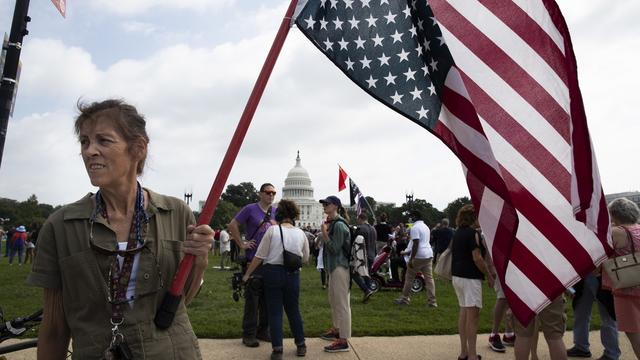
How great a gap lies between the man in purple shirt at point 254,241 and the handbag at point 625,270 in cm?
424

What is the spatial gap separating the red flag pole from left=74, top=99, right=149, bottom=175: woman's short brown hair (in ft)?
1.33

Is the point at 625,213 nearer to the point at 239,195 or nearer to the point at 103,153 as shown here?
the point at 103,153

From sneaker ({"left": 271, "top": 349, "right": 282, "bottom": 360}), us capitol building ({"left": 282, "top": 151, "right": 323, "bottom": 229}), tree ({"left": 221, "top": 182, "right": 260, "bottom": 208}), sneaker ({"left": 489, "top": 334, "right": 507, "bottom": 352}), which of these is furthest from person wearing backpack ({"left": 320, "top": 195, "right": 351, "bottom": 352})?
us capitol building ({"left": 282, "top": 151, "right": 323, "bottom": 229})

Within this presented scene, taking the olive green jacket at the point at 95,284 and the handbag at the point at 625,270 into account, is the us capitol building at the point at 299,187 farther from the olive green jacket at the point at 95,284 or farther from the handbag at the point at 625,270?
the olive green jacket at the point at 95,284

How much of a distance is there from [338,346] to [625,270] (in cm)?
352

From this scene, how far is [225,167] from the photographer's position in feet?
7.36

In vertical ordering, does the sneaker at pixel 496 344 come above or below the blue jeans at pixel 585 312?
below

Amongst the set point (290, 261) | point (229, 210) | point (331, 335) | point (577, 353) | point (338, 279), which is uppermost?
point (229, 210)

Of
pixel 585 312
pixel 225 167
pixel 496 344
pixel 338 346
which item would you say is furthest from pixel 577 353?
pixel 225 167

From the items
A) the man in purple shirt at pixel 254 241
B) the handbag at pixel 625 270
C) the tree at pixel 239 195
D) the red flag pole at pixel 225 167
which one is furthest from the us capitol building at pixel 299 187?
the red flag pole at pixel 225 167

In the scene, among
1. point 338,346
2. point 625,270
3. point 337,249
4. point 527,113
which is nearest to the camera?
point 527,113

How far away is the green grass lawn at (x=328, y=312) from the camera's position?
750 cm

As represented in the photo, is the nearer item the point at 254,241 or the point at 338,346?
the point at 338,346

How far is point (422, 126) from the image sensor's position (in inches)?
118
